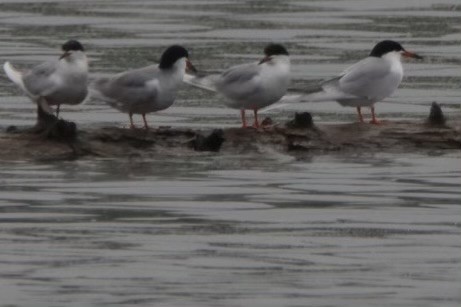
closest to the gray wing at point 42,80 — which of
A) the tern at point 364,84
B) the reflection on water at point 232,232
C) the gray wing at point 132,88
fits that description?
the gray wing at point 132,88

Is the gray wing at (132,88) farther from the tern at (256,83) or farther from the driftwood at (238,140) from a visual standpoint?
the driftwood at (238,140)

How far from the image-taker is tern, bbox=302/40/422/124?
17.4m

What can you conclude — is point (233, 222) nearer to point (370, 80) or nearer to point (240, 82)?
point (240, 82)

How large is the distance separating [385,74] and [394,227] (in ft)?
13.0

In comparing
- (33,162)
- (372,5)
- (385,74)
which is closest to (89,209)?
(33,162)

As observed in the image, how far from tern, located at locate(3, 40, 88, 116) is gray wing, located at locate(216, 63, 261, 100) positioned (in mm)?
1126

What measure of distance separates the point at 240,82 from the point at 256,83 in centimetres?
17

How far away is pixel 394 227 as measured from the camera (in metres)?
13.8

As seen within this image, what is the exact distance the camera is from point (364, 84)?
1742cm

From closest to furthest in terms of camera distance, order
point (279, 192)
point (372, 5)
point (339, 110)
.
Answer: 1. point (279, 192)
2. point (339, 110)
3. point (372, 5)

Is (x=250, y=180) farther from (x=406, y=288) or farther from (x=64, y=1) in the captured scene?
(x=64, y=1)

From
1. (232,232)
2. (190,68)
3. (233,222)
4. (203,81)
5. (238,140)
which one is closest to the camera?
(232,232)

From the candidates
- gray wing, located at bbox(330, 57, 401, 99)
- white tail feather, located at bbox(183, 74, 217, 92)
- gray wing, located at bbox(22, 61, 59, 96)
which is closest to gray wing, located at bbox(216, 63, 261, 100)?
white tail feather, located at bbox(183, 74, 217, 92)

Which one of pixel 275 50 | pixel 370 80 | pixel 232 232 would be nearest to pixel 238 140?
pixel 275 50
